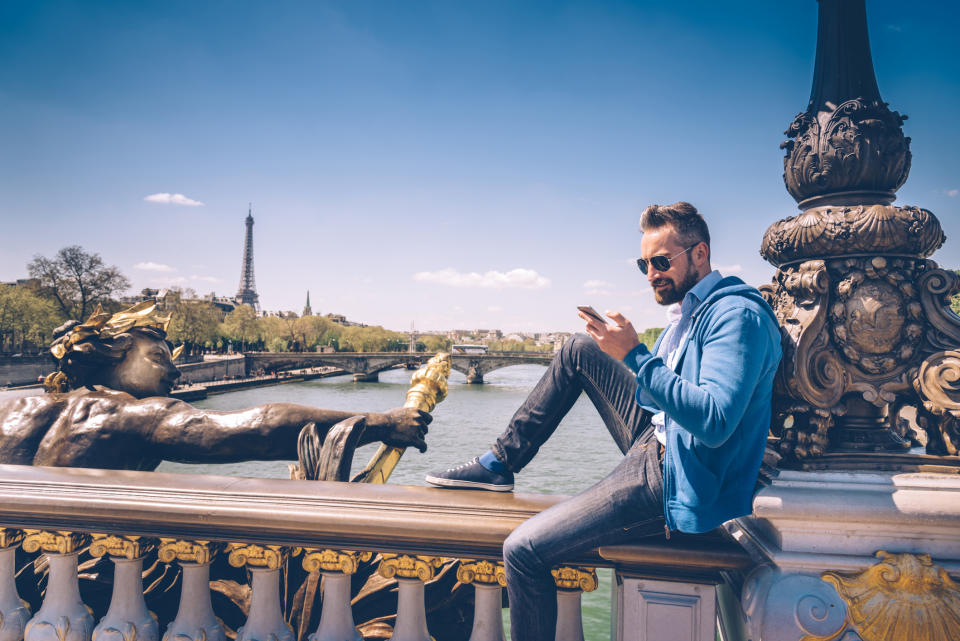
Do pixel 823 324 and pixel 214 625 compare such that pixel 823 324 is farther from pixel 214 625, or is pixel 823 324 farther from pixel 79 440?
pixel 79 440

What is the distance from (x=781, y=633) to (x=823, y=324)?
74cm

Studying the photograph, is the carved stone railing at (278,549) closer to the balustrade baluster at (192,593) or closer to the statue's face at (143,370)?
the balustrade baluster at (192,593)

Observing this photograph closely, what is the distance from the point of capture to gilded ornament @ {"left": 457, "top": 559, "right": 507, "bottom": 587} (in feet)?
5.80

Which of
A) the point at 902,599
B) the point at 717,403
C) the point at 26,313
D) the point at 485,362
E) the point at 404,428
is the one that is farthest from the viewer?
the point at 485,362

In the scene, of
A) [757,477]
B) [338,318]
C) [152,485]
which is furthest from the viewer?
[338,318]

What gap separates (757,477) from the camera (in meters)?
1.63

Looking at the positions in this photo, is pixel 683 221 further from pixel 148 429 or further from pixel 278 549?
pixel 148 429

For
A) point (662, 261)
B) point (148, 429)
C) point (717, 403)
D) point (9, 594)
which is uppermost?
point (662, 261)

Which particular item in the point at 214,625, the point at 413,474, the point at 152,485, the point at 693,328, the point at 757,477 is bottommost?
the point at 413,474

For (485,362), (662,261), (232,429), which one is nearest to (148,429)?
(232,429)

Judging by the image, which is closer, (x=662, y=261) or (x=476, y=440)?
(x=662, y=261)

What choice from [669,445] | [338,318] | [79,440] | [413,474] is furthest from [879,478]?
[338,318]

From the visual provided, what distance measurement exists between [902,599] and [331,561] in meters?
1.38

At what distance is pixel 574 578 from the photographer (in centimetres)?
174
